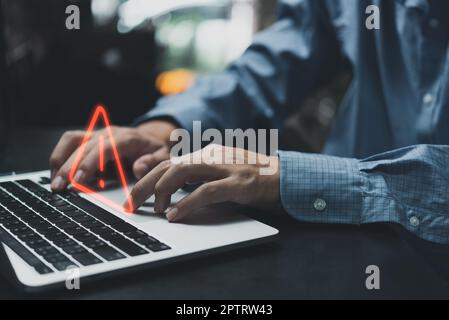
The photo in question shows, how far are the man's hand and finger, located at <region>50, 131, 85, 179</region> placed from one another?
195mm

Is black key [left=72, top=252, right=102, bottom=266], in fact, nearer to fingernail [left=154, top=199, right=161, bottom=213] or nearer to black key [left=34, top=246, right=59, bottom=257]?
black key [left=34, top=246, right=59, bottom=257]

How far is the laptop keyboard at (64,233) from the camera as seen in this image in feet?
1.64

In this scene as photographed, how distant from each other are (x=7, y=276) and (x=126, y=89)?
6.33ft

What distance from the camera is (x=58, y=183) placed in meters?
0.72

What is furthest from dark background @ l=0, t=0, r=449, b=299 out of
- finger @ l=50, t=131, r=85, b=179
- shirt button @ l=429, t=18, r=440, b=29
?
shirt button @ l=429, t=18, r=440, b=29

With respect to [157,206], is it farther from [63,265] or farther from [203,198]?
[63,265]

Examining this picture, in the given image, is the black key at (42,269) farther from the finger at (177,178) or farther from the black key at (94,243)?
the finger at (177,178)

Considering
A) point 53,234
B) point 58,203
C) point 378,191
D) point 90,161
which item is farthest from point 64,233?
point 378,191

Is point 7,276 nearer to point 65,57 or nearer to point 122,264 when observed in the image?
point 122,264

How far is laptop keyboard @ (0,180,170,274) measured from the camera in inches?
19.6

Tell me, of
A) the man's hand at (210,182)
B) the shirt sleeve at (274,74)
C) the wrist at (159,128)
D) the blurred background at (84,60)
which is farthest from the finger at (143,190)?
the blurred background at (84,60)

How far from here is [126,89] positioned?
2348mm

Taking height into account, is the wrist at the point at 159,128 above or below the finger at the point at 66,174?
above
